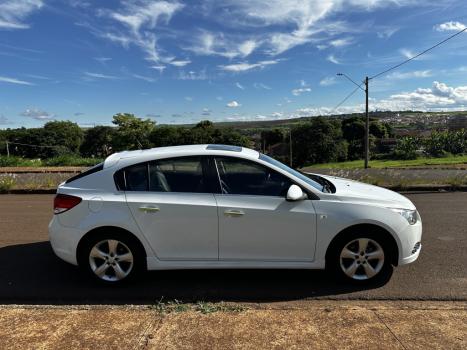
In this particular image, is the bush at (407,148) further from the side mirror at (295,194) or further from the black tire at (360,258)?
the side mirror at (295,194)

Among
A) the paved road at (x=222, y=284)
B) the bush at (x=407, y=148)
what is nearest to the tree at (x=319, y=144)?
the bush at (x=407, y=148)

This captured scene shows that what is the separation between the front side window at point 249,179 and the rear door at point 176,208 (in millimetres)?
201

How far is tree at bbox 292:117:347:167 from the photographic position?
283 feet

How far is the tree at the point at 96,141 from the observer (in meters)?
82.8

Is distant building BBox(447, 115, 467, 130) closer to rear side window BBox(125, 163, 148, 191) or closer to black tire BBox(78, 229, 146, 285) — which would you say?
rear side window BBox(125, 163, 148, 191)

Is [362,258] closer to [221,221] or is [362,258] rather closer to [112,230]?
[221,221]

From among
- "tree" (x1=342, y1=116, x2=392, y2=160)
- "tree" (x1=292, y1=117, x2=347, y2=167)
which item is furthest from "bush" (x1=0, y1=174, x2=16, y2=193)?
"tree" (x1=342, y1=116, x2=392, y2=160)

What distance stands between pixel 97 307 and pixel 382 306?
2.72m

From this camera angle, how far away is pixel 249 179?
477 cm

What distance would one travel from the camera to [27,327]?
365 cm

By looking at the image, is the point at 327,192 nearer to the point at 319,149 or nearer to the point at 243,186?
the point at 243,186

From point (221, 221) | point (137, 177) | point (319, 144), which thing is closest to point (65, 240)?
point (137, 177)

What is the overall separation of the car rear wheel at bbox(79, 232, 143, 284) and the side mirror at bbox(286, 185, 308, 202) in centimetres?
175

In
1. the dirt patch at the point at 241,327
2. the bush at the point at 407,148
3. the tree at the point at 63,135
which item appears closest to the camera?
the dirt patch at the point at 241,327
